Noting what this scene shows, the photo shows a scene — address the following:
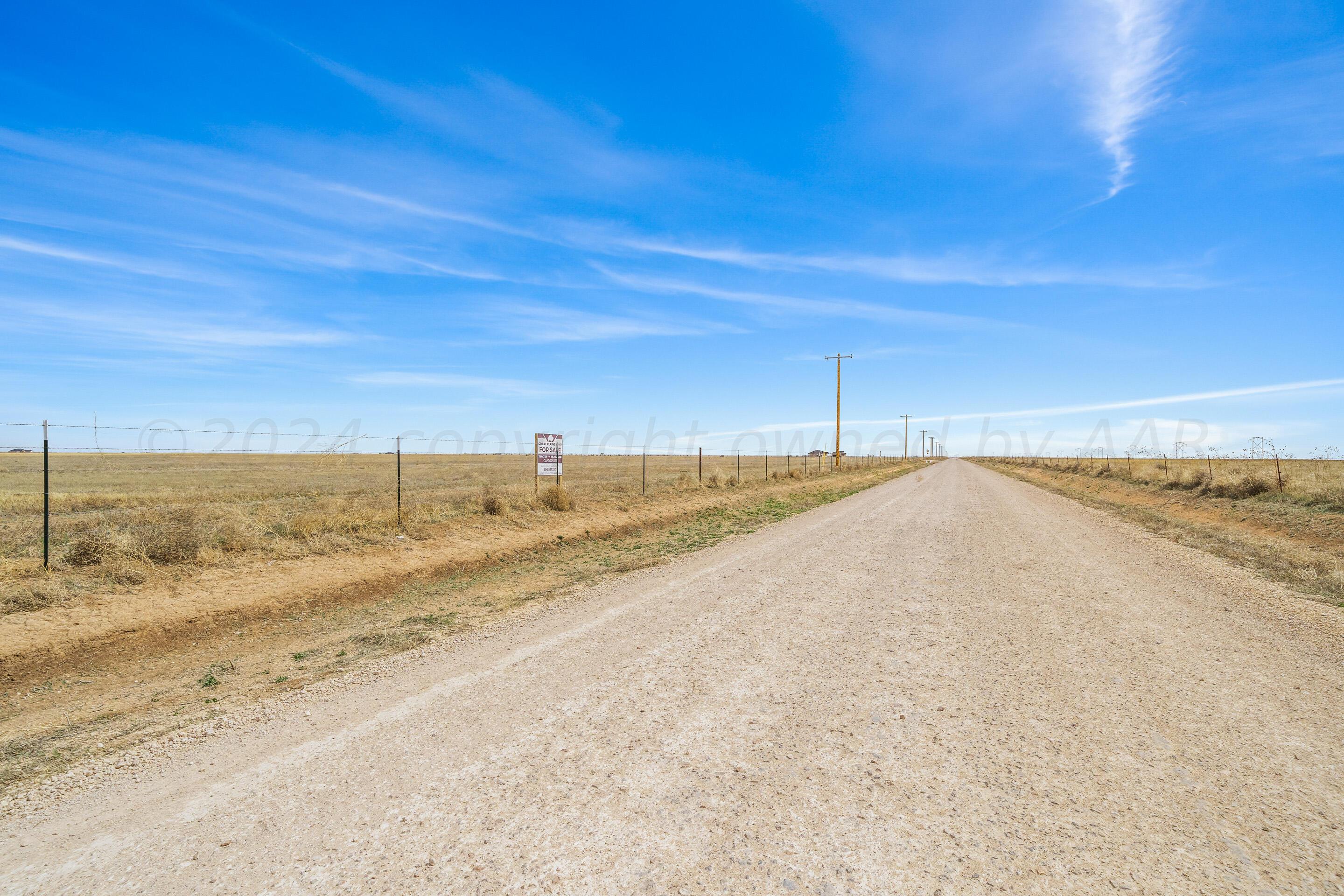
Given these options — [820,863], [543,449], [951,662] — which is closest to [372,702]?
[820,863]

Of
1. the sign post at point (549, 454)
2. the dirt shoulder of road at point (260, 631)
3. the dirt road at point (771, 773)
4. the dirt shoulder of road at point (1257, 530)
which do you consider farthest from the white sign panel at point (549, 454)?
the dirt shoulder of road at point (1257, 530)

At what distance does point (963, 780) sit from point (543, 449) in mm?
16624

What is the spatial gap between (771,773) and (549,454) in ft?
53.5

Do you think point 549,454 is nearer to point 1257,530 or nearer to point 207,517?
point 207,517

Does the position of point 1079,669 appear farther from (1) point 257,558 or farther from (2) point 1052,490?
(2) point 1052,490

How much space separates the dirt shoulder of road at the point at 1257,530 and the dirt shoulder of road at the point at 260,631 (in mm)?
9496

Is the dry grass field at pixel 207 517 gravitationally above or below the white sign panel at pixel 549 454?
below

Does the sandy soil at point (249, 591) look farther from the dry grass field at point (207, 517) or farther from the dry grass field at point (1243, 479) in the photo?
the dry grass field at point (1243, 479)

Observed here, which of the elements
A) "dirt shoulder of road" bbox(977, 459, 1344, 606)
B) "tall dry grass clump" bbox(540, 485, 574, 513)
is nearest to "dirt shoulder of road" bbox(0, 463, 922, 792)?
"tall dry grass clump" bbox(540, 485, 574, 513)

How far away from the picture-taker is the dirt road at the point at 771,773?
2838 millimetres

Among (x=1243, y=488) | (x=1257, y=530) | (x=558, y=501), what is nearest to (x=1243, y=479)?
(x=1243, y=488)

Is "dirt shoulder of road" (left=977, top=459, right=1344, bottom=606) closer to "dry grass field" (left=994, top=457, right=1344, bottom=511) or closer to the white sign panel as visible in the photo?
"dry grass field" (left=994, top=457, right=1344, bottom=511)

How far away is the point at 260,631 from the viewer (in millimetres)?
8078

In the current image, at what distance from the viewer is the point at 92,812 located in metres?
3.50
